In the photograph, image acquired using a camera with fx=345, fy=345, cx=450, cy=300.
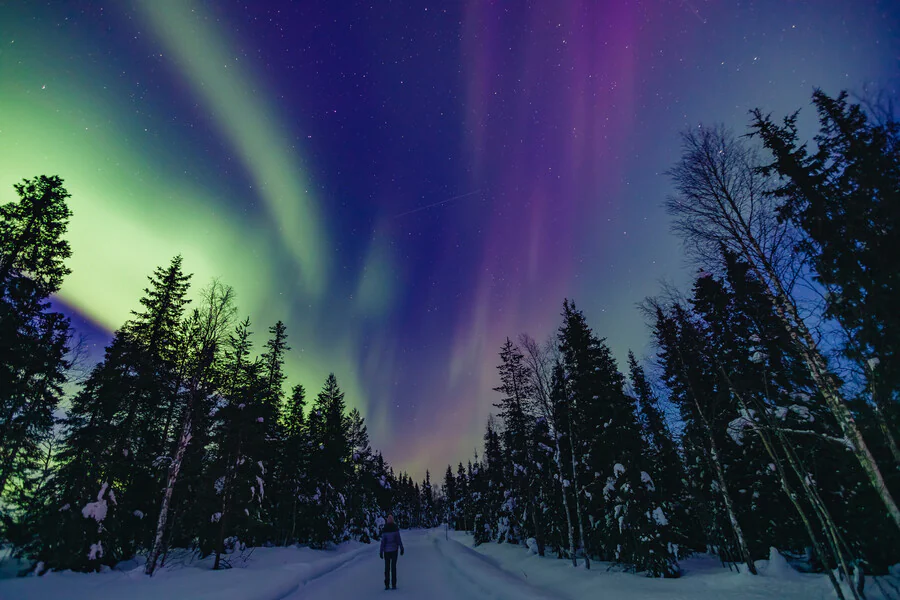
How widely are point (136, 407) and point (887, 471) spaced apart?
31.1 metres

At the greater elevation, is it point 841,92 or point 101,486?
point 841,92

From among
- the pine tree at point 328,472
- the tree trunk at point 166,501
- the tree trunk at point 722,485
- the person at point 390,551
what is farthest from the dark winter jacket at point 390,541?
the pine tree at point 328,472

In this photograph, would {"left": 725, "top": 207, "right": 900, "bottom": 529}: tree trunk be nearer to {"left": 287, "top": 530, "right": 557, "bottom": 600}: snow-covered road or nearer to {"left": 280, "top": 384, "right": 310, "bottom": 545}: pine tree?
{"left": 287, "top": 530, "right": 557, "bottom": 600}: snow-covered road

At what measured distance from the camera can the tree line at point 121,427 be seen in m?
13.8

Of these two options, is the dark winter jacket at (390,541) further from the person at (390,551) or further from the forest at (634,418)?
the forest at (634,418)

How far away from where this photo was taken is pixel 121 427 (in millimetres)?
16234

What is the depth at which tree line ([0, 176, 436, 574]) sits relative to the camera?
13789 millimetres

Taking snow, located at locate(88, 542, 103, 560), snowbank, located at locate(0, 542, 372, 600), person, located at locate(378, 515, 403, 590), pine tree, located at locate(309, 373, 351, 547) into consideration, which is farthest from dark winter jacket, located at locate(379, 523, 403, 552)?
pine tree, located at locate(309, 373, 351, 547)

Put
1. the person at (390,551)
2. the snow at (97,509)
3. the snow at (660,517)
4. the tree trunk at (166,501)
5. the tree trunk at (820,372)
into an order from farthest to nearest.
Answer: the snow at (660,517) → the snow at (97,509) → the tree trunk at (166,501) → the person at (390,551) → the tree trunk at (820,372)

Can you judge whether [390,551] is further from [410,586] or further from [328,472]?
[328,472]

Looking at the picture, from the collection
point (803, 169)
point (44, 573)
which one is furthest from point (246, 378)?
point (803, 169)

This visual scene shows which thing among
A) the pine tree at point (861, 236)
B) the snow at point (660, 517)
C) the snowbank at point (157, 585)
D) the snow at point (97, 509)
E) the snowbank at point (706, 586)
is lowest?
the snowbank at point (706, 586)

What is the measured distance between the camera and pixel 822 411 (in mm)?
14203

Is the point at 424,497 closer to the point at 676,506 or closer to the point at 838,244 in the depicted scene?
the point at 676,506
